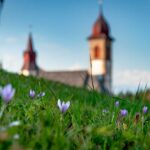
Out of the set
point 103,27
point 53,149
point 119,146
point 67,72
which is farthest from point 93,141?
point 103,27

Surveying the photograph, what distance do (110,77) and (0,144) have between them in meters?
111

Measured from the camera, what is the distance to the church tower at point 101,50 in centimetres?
11056

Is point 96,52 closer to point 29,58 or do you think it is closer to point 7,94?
point 29,58

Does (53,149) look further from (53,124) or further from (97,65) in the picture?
(97,65)

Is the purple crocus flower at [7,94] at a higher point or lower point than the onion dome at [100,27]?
lower

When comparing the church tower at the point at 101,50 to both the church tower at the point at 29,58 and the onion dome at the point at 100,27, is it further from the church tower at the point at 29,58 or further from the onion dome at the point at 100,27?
the church tower at the point at 29,58

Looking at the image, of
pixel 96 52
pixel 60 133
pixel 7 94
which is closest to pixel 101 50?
pixel 96 52

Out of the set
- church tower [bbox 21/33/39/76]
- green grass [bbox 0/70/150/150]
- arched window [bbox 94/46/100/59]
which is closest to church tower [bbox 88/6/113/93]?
arched window [bbox 94/46/100/59]

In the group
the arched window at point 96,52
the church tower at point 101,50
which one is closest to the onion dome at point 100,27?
the church tower at point 101,50

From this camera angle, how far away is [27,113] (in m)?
2.59

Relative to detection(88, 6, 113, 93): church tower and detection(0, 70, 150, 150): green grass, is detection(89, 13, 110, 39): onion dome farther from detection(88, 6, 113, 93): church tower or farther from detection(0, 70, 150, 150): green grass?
detection(0, 70, 150, 150): green grass

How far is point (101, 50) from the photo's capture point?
113m

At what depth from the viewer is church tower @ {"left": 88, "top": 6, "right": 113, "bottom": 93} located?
363 ft

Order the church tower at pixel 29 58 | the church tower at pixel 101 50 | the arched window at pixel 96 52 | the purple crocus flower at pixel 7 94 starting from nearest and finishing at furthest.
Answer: the purple crocus flower at pixel 7 94, the church tower at pixel 101 50, the arched window at pixel 96 52, the church tower at pixel 29 58
